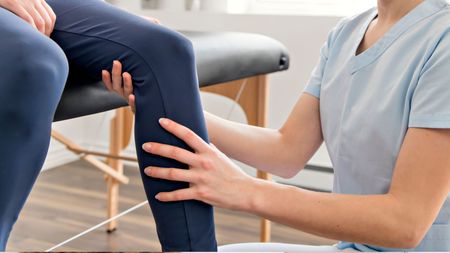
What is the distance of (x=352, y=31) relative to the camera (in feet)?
3.33

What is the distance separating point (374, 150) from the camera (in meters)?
0.89

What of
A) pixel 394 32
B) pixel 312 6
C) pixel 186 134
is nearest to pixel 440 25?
pixel 394 32

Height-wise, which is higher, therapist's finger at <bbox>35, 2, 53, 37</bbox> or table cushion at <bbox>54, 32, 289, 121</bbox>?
therapist's finger at <bbox>35, 2, 53, 37</bbox>

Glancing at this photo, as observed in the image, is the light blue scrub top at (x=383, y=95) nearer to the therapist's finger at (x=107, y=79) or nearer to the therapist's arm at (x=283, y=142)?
the therapist's arm at (x=283, y=142)

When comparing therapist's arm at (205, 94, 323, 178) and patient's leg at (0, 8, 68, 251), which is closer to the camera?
patient's leg at (0, 8, 68, 251)

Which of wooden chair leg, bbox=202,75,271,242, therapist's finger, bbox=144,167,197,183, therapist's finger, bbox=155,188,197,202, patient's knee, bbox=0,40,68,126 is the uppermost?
patient's knee, bbox=0,40,68,126

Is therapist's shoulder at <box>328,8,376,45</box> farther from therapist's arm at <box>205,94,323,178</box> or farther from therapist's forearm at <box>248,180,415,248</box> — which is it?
therapist's forearm at <box>248,180,415,248</box>

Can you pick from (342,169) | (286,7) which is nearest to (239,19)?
(286,7)

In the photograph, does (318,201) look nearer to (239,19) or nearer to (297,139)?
(297,139)

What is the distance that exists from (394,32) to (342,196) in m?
0.27

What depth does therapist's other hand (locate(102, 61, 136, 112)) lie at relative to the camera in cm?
80

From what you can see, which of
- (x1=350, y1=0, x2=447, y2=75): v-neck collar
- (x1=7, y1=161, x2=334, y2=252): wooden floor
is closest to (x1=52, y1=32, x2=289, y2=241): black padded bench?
(x1=7, y1=161, x2=334, y2=252): wooden floor

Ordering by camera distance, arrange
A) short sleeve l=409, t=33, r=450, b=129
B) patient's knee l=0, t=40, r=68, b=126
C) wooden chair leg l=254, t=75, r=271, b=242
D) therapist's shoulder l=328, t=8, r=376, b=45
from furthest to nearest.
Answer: wooden chair leg l=254, t=75, r=271, b=242, therapist's shoulder l=328, t=8, r=376, b=45, short sleeve l=409, t=33, r=450, b=129, patient's knee l=0, t=40, r=68, b=126

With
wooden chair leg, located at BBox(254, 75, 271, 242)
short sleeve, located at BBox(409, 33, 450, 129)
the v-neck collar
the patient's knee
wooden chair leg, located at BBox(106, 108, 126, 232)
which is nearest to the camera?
the patient's knee
